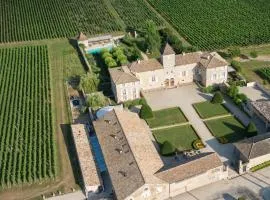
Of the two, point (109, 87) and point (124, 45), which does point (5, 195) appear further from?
point (124, 45)

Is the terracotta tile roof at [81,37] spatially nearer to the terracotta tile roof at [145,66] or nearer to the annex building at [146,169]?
the terracotta tile roof at [145,66]

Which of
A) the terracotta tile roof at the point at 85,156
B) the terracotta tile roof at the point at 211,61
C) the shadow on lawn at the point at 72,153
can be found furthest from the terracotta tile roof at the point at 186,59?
the shadow on lawn at the point at 72,153

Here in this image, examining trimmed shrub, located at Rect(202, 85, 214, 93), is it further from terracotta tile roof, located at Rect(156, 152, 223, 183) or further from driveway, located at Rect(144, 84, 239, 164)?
terracotta tile roof, located at Rect(156, 152, 223, 183)

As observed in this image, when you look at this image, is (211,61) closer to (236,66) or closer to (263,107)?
(236,66)

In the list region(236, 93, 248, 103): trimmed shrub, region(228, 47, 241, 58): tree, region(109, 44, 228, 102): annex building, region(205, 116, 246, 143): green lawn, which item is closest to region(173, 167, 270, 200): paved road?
region(205, 116, 246, 143): green lawn

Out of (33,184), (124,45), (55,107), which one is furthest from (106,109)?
(124,45)

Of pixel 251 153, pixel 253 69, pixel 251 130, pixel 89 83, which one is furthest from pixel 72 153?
pixel 253 69

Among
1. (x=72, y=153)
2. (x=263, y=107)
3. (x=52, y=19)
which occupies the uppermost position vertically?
(x=263, y=107)
